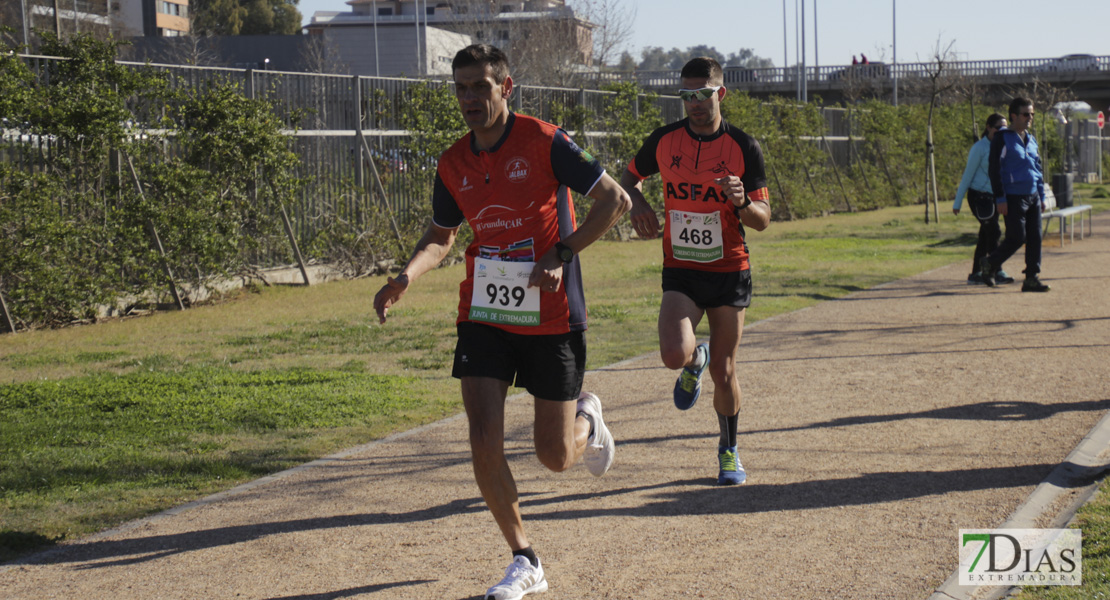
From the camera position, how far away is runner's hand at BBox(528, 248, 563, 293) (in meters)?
4.16

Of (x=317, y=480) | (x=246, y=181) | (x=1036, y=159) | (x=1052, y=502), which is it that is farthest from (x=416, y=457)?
(x=1036, y=159)

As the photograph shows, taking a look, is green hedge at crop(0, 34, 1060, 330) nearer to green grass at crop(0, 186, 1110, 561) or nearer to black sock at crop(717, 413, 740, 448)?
green grass at crop(0, 186, 1110, 561)

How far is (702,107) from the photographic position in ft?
18.5

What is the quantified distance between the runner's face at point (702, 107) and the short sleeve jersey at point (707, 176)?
0.29 ft

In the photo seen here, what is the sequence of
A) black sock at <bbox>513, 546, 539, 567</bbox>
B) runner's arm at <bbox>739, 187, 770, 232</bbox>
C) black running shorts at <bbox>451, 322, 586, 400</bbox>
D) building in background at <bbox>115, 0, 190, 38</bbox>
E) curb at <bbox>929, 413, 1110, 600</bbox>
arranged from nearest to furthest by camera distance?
curb at <bbox>929, 413, 1110, 600</bbox> → black sock at <bbox>513, 546, 539, 567</bbox> → black running shorts at <bbox>451, 322, 586, 400</bbox> → runner's arm at <bbox>739, 187, 770, 232</bbox> → building in background at <bbox>115, 0, 190, 38</bbox>

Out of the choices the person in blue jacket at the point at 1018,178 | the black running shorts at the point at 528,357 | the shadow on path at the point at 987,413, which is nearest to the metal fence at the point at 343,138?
the person in blue jacket at the point at 1018,178

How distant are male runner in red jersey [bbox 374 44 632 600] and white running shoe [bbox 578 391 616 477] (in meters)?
0.45

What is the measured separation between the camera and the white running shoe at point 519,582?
4.07 m

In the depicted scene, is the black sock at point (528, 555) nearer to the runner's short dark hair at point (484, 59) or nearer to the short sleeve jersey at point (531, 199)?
the short sleeve jersey at point (531, 199)

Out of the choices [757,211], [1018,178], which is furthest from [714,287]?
[1018,178]

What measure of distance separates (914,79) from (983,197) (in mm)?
56014

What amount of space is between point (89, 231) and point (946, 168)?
29996 millimetres

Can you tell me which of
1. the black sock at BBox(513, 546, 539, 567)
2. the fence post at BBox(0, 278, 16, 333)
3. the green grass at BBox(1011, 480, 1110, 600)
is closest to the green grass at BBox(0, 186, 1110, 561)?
the fence post at BBox(0, 278, 16, 333)

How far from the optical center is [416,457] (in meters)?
6.34
